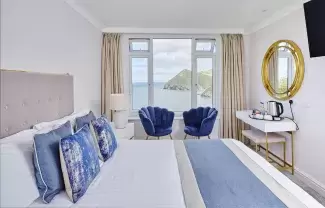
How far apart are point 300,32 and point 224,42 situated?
6.17ft

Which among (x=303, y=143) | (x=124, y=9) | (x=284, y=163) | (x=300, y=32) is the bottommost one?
(x=284, y=163)

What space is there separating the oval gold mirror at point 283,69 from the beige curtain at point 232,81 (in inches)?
27.4

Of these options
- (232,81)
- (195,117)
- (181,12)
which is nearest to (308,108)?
(232,81)

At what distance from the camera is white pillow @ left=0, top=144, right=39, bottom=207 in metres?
1.35

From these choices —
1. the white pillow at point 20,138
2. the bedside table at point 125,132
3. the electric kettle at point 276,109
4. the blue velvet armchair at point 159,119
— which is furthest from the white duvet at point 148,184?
the blue velvet armchair at point 159,119

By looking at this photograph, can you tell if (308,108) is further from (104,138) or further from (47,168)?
(47,168)

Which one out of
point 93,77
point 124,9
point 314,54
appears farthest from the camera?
point 93,77

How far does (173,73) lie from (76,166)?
161 inches

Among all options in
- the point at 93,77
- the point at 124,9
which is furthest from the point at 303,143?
the point at 93,77

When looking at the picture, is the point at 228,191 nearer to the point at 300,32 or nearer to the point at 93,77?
the point at 300,32

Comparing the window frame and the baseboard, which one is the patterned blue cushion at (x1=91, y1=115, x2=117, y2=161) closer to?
the baseboard

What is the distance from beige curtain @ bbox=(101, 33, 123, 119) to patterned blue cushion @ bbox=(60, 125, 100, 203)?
129 inches

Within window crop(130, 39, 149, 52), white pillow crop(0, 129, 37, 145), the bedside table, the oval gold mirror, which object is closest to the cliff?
window crop(130, 39, 149, 52)

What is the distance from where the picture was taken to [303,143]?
3449 millimetres
